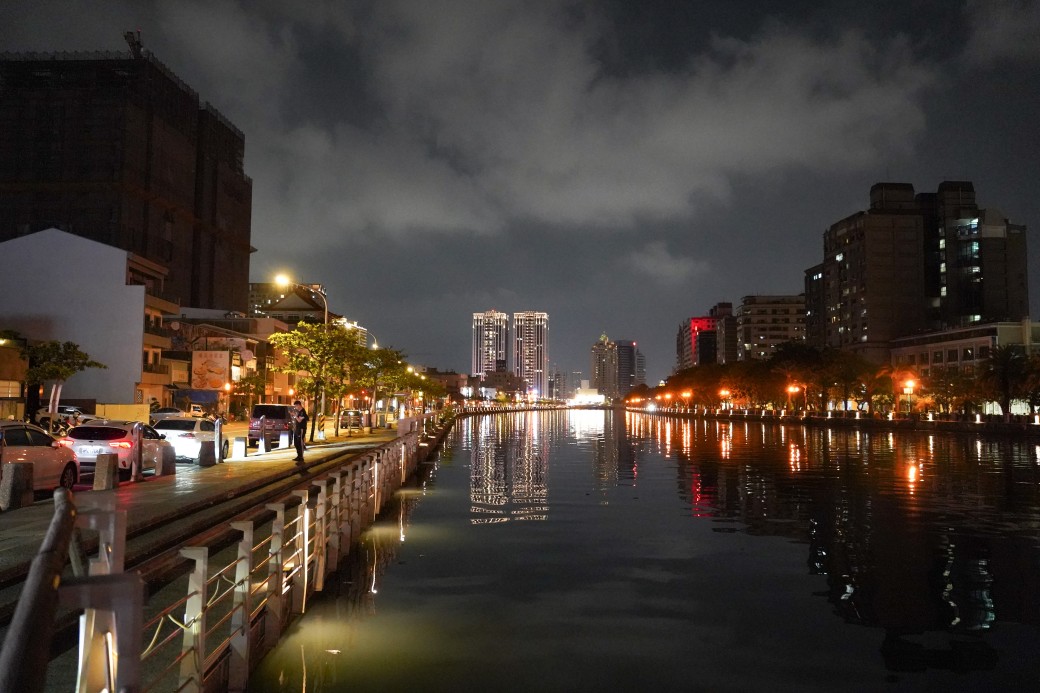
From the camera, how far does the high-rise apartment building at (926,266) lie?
145125 mm

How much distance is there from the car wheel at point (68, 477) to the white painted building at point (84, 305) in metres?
38.8

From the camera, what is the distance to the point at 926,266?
15075 centimetres

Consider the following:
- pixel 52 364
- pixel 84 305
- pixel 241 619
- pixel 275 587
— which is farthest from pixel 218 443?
pixel 84 305

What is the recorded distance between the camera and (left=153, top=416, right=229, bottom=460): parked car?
98.3 ft

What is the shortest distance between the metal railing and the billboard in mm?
52753

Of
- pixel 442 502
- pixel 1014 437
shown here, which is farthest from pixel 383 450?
pixel 1014 437

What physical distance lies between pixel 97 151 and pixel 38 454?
86.0 meters

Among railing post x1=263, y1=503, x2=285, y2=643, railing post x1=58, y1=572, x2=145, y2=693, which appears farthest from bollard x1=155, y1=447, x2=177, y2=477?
railing post x1=58, y1=572, x2=145, y2=693

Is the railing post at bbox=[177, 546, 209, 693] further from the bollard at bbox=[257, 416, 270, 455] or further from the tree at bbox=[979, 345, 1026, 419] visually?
the tree at bbox=[979, 345, 1026, 419]

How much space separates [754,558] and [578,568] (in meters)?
3.15

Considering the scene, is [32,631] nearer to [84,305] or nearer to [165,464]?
[165,464]

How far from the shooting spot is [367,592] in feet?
37.7

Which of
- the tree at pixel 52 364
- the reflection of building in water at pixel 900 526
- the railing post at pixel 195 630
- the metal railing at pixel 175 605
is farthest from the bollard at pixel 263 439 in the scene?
the railing post at pixel 195 630

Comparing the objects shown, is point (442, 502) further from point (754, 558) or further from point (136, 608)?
point (136, 608)
